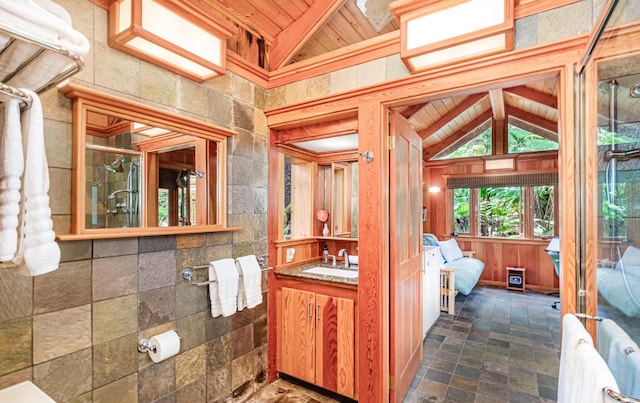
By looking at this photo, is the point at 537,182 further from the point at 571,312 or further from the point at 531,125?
the point at 571,312

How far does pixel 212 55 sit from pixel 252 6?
0.65m

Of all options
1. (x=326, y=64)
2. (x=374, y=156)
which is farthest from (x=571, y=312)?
(x=326, y=64)

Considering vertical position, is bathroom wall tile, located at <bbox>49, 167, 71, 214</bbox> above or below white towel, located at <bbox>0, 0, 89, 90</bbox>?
below

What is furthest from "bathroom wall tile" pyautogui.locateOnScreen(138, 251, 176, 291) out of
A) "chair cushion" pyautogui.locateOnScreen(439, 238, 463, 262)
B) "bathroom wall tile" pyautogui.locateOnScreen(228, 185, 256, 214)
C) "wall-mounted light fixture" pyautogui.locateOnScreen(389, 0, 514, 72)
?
"chair cushion" pyautogui.locateOnScreen(439, 238, 463, 262)

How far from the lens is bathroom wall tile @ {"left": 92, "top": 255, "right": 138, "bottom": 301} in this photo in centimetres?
146

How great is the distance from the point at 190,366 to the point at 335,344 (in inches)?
37.3

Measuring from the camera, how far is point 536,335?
11.1 feet

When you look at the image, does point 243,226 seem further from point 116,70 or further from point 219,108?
point 116,70

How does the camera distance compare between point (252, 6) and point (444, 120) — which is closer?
point (252, 6)

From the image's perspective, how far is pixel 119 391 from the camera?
1543mm

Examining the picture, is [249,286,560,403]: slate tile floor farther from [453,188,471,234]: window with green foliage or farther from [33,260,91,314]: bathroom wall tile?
[453,188,471,234]: window with green foliage

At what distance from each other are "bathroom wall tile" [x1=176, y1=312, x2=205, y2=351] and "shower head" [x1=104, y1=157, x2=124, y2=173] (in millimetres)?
921

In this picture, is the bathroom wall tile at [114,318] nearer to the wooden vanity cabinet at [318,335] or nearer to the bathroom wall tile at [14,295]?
the bathroom wall tile at [14,295]

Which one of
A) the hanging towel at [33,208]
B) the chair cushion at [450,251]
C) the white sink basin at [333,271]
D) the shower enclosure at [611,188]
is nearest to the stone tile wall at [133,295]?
the white sink basin at [333,271]
